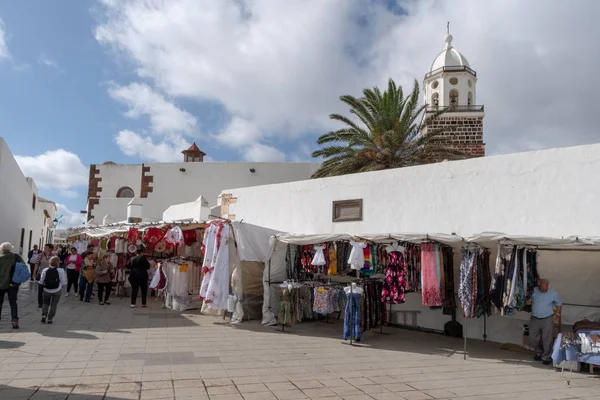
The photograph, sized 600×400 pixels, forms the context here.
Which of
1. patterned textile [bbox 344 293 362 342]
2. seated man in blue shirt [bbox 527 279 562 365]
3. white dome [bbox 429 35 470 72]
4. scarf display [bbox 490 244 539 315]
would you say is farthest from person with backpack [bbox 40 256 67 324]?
white dome [bbox 429 35 470 72]

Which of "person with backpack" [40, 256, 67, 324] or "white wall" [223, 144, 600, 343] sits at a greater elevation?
"white wall" [223, 144, 600, 343]

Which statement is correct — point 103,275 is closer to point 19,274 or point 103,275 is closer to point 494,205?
point 19,274

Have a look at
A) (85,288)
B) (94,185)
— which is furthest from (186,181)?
(85,288)

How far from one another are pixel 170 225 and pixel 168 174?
42.9 feet

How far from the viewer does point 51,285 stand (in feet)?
29.1

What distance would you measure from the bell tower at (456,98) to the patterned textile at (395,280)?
48.0 feet

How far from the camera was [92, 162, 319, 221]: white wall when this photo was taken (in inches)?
921

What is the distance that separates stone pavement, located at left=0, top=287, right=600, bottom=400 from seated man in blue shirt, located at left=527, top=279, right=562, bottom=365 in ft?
0.91

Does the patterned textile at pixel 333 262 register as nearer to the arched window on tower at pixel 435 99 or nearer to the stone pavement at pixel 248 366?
the stone pavement at pixel 248 366

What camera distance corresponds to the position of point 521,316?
879cm

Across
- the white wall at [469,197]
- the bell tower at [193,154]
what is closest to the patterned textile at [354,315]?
the white wall at [469,197]

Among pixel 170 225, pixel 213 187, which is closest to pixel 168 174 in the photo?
pixel 213 187

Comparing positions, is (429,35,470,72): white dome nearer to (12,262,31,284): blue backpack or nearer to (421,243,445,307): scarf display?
(421,243,445,307): scarf display

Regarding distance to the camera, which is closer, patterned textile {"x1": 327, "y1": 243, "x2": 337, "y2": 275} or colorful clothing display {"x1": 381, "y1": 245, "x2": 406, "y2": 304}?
colorful clothing display {"x1": 381, "y1": 245, "x2": 406, "y2": 304}
